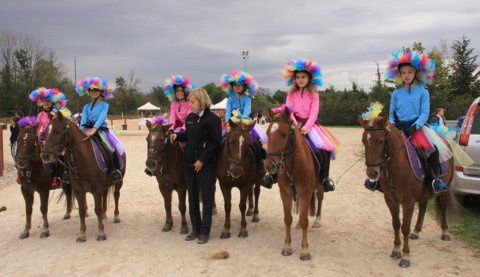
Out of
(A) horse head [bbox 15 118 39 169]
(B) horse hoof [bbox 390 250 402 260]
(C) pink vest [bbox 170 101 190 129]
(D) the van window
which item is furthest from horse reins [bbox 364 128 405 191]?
(A) horse head [bbox 15 118 39 169]

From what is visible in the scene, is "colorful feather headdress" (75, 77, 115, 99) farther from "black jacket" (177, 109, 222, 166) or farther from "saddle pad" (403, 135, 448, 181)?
"saddle pad" (403, 135, 448, 181)

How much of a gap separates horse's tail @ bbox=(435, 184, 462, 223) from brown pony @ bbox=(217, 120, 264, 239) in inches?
115

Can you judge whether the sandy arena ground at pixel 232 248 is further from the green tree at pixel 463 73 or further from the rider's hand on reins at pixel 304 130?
the green tree at pixel 463 73

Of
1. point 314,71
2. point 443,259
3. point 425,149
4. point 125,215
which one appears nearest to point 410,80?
point 425,149

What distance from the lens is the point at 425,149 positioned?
16.3 ft

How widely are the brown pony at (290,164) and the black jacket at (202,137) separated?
1109 mm

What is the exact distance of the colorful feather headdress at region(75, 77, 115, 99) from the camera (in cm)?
656

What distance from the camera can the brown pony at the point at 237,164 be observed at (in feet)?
17.2

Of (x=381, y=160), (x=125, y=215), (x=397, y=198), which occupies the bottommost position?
(x=125, y=215)

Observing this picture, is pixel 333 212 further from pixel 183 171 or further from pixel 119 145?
pixel 119 145

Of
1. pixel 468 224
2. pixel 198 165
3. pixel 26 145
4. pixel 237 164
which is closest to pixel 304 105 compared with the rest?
pixel 237 164

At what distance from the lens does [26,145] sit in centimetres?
587

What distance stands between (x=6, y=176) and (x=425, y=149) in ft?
41.8

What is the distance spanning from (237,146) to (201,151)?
0.73 meters
